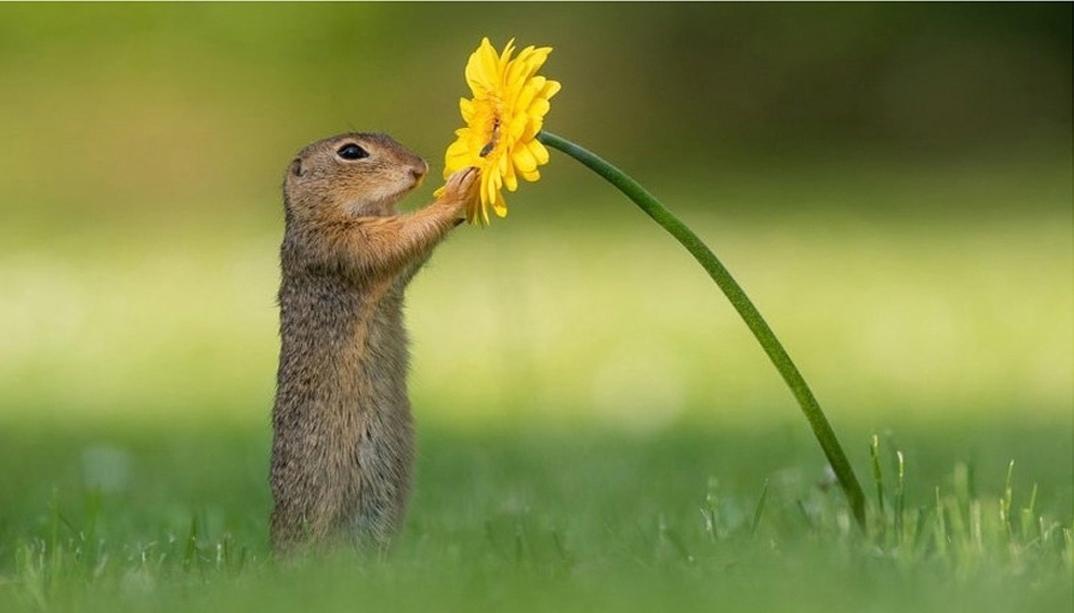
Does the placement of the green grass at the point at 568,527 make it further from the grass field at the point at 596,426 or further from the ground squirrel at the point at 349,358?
the ground squirrel at the point at 349,358

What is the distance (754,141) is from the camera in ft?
77.5

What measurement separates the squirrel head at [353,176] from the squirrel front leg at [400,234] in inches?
4.9

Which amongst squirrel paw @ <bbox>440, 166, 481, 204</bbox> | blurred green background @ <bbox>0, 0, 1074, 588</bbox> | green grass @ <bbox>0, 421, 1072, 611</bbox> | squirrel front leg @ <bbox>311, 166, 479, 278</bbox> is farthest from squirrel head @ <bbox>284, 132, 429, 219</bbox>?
blurred green background @ <bbox>0, 0, 1074, 588</bbox>

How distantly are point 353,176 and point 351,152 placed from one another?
7 cm

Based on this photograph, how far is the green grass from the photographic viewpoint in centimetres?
333

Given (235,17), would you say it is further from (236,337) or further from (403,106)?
(236,337)

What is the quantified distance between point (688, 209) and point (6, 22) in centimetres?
1000

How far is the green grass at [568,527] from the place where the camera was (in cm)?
333

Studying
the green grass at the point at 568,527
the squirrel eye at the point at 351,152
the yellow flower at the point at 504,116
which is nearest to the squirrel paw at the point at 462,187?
the yellow flower at the point at 504,116

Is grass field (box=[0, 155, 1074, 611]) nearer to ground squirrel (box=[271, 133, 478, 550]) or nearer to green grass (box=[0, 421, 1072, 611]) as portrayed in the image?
green grass (box=[0, 421, 1072, 611])

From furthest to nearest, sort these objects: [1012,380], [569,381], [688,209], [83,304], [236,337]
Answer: [688,209], [83,304], [236,337], [569,381], [1012,380]

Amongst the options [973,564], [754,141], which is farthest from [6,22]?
[973,564]

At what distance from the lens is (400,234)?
4738mm

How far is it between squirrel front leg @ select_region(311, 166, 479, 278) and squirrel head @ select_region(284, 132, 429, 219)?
0.12 metres
